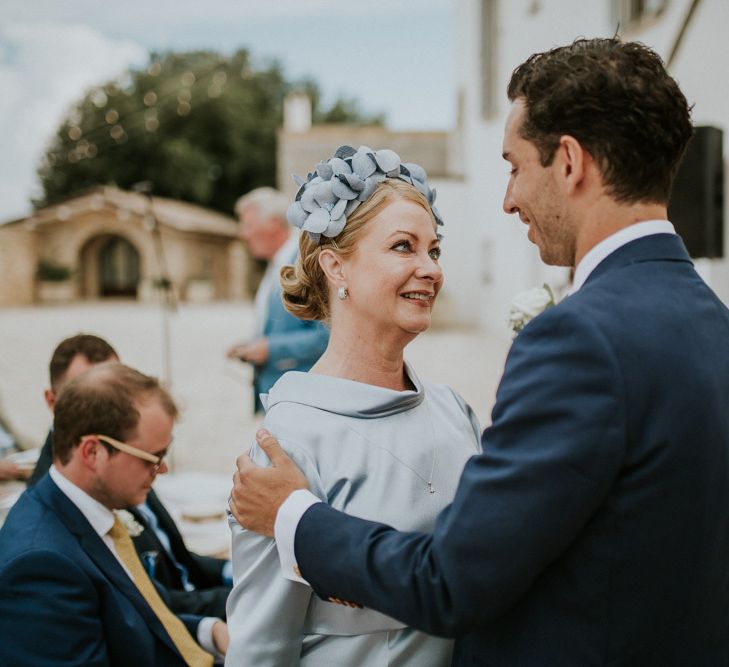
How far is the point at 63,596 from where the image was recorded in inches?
83.6

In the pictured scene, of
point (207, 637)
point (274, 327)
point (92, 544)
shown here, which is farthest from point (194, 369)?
point (92, 544)

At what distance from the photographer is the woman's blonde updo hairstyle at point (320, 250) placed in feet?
6.30

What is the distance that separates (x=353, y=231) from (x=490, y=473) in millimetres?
883

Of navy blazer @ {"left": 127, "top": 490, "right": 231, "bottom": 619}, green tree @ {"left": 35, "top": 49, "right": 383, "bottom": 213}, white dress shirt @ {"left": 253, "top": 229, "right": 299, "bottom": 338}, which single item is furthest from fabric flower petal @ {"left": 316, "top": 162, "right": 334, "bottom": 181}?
green tree @ {"left": 35, "top": 49, "right": 383, "bottom": 213}

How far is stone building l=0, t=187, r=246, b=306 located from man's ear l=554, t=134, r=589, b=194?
33718 millimetres

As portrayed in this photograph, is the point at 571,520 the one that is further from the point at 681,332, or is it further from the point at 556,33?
the point at 556,33

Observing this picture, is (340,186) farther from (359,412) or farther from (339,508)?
(339,508)

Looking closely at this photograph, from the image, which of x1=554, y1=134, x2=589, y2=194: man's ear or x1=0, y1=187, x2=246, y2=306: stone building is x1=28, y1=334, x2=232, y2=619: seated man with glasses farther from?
x1=0, y1=187, x2=246, y2=306: stone building

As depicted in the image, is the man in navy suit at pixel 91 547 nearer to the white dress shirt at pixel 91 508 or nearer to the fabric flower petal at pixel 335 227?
the white dress shirt at pixel 91 508

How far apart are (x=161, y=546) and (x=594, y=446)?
2.35 meters

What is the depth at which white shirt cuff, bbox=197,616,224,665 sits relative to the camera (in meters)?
2.83

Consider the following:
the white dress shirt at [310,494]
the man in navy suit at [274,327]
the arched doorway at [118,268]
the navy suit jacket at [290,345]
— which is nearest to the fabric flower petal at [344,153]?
the white dress shirt at [310,494]

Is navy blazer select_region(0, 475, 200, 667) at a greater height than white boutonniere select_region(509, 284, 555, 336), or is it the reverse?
white boutonniere select_region(509, 284, 555, 336)

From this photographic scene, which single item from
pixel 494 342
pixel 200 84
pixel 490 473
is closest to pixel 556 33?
pixel 494 342
